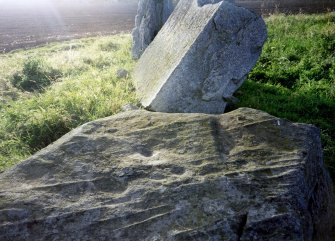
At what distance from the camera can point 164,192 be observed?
3059 mm

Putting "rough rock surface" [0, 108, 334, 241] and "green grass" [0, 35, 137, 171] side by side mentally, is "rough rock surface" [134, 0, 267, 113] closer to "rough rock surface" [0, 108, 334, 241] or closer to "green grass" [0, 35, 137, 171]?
"green grass" [0, 35, 137, 171]

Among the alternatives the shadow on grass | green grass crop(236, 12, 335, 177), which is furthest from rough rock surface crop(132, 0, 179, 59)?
the shadow on grass

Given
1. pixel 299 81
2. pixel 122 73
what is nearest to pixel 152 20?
pixel 122 73

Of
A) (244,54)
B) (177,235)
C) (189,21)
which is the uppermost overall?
(189,21)

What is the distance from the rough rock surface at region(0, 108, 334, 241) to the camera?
8.96 feet

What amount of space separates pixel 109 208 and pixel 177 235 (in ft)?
2.26

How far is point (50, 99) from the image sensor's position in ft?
25.3

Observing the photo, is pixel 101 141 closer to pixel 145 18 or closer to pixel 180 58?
pixel 180 58

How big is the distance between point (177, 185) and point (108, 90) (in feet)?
17.6

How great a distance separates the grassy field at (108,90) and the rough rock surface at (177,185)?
2.45 metres

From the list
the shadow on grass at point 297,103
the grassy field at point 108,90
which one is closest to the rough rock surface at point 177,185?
the grassy field at point 108,90

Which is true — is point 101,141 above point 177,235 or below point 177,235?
above

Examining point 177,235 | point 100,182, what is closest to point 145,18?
point 100,182

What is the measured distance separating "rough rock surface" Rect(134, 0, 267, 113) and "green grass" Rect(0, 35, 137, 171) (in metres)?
1.46
